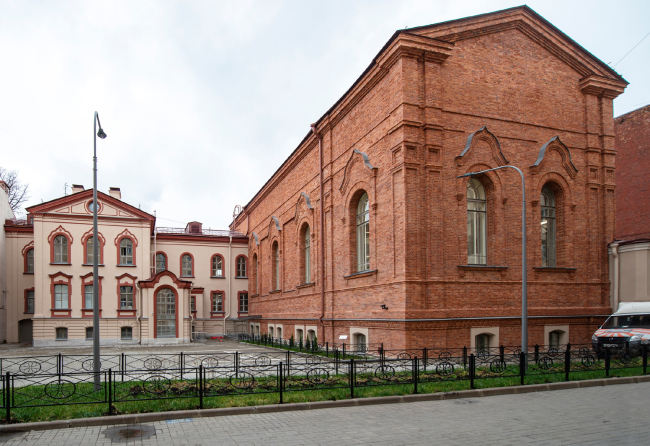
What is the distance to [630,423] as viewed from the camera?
28.3ft

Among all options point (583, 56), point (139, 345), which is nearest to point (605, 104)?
point (583, 56)

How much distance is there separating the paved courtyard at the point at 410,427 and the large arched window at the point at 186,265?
33.2 meters

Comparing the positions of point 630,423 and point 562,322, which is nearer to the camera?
point 630,423

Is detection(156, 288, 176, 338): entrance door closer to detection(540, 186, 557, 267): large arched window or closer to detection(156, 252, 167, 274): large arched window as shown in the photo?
detection(156, 252, 167, 274): large arched window

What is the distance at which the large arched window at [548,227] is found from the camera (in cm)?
2042

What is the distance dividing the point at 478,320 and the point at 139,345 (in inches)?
913

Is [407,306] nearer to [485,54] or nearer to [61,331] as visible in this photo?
[485,54]

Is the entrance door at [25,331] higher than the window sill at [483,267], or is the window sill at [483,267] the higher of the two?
the window sill at [483,267]

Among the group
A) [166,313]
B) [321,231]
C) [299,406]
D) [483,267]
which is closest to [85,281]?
[166,313]

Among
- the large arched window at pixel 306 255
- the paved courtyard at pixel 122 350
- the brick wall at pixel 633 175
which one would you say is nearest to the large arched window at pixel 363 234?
the large arched window at pixel 306 255

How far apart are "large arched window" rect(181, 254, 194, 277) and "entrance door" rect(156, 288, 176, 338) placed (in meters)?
6.66

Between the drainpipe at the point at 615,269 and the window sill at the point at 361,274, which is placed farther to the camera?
the drainpipe at the point at 615,269

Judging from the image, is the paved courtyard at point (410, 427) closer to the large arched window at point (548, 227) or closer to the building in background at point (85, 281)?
the large arched window at point (548, 227)

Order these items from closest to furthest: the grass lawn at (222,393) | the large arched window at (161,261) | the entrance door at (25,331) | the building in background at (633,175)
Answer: the grass lawn at (222,393) < the building in background at (633,175) < the entrance door at (25,331) < the large arched window at (161,261)
